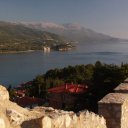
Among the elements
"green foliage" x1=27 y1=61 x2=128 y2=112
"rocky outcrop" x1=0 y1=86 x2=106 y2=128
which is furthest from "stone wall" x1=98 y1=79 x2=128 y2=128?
"green foliage" x1=27 y1=61 x2=128 y2=112

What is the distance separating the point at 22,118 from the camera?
265cm

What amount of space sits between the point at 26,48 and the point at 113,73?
4895 inches

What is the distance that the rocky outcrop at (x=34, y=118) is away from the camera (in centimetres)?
257

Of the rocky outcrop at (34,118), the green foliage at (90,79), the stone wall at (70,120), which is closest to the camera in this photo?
the rocky outcrop at (34,118)

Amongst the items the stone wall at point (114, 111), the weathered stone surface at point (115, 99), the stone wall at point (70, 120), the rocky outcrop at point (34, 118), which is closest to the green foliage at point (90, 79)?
the weathered stone surface at point (115, 99)

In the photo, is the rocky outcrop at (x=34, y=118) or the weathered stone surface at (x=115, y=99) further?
the weathered stone surface at (x=115, y=99)

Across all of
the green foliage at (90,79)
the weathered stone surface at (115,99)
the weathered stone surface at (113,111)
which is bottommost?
the green foliage at (90,79)

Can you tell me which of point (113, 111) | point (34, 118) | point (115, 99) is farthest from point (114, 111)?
point (34, 118)

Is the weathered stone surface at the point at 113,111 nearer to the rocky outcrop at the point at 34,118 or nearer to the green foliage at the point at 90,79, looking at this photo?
the rocky outcrop at the point at 34,118

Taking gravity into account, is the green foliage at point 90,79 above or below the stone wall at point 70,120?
below

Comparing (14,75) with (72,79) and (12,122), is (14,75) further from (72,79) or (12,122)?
(12,122)

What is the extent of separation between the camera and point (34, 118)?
2.75 m

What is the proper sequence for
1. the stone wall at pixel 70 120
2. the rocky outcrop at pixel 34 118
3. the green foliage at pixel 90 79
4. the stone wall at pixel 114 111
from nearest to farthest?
the rocky outcrop at pixel 34 118, the stone wall at pixel 70 120, the stone wall at pixel 114 111, the green foliage at pixel 90 79

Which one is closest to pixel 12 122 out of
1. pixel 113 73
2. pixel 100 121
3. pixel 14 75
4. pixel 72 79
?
pixel 100 121
